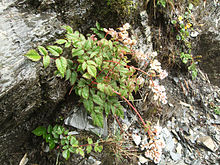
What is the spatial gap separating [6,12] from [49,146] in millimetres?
1306

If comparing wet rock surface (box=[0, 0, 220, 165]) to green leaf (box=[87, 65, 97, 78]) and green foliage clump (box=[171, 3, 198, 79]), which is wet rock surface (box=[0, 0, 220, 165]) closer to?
green leaf (box=[87, 65, 97, 78])

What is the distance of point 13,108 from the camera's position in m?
1.20

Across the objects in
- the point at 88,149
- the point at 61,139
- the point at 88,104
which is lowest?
the point at 88,149

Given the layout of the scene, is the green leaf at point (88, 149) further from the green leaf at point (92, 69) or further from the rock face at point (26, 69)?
the green leaf at point (92, 69)

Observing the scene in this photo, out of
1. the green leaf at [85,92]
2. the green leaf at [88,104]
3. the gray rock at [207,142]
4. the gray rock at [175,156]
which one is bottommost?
the gray rock at [207,142]

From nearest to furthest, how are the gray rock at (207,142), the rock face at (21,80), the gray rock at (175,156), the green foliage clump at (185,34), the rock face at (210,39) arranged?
the rock face at (21,80), the gray rock at (175,156), the gray rock at (207,142), the green foliage clump at (185,34), the rock face at (210,39)

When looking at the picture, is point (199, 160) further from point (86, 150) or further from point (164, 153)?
point (86, 150)

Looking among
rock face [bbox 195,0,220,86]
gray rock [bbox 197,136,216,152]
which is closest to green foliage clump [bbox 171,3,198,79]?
rock face [bbox 195,0,220,86]

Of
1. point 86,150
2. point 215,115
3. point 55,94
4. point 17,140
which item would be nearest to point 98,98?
point 55,94

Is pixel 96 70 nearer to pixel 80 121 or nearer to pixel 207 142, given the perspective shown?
pixel 80 121

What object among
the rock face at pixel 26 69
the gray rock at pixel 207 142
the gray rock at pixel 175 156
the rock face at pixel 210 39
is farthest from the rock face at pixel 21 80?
the rock face at pixel 210 39

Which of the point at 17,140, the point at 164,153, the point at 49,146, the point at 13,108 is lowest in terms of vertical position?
the point at 164,153

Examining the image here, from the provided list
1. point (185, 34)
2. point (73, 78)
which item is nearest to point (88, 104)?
point (73, 78)

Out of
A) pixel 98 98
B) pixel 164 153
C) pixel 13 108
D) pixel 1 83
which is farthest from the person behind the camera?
pixel 164 153
